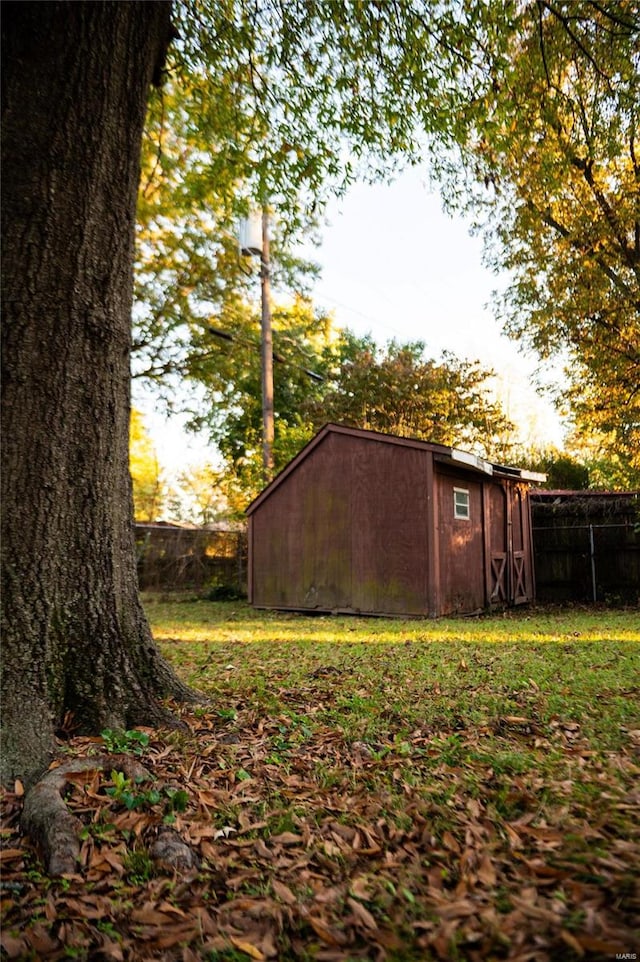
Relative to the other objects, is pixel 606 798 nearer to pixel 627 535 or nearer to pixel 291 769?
pixel 291 769

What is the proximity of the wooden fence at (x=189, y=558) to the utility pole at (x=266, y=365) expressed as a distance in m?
3.03

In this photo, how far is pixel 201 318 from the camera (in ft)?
61.2

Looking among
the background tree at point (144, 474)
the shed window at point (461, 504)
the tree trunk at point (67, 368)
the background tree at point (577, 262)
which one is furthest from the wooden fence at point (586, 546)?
the background tree at point (144, 474)

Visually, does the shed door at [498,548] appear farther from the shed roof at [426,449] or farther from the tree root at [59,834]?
the tree root at [59,834]

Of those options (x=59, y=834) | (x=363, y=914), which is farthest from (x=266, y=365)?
(x=363, y=914)

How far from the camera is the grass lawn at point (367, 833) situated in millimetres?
1900

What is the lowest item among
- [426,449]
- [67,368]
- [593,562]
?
[593,562]

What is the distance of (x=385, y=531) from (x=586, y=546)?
630 centimetres

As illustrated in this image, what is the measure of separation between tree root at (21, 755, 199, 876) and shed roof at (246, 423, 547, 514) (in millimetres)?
8613

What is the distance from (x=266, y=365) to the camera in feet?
54.8

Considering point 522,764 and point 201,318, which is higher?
point 201,318

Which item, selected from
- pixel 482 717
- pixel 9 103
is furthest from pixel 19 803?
pixel 9 103

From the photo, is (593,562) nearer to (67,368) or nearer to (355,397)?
(355,397)

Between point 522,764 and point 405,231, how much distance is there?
13.0 meters
